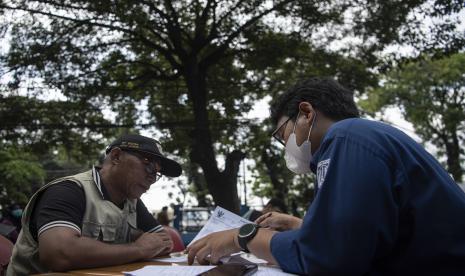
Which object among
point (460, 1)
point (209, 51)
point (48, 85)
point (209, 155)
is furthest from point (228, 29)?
point (460, 1)

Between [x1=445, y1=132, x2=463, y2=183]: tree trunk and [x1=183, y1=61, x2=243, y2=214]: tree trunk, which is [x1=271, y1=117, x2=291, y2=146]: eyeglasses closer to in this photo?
[x1=183, y1=61, x2=243, y2=214]: tree trunk

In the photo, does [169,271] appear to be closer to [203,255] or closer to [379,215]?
[203,255]

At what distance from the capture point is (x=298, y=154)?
2186mm

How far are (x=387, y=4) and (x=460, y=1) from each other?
2.25 meters

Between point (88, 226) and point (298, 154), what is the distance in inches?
45.0

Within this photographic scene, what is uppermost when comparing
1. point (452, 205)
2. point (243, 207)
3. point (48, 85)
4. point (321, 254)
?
point (48, 85)

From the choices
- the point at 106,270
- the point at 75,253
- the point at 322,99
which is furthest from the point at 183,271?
the point at 322,99

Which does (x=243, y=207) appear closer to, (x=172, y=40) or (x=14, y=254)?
(x=172, y=40)

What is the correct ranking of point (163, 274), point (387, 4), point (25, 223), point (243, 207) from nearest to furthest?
point (163, 274), point (25, 223), point (387, 4), point (243, 207)

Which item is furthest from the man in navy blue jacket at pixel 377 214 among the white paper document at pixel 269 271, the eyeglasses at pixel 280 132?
the eyeglasses at pixel 280 132

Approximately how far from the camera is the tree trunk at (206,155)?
12148 millimetres

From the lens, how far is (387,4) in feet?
34.8

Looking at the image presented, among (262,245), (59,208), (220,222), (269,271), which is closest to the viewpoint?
(262,245)

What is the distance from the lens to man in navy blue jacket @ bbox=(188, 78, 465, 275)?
131 cm
